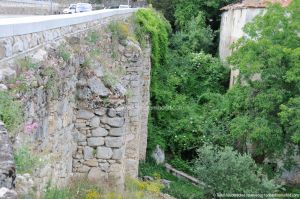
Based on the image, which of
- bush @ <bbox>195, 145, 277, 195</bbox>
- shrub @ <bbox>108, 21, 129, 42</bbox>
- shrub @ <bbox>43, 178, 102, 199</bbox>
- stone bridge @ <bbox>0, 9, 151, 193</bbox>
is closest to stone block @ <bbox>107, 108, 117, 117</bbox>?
stone bridge @ <bbox>0, 9, 151, 193</bbox>

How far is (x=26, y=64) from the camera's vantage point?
5.27m

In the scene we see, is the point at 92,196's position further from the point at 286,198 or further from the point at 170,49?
the point at 170,49

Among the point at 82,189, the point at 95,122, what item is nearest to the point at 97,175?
the point at 82,189

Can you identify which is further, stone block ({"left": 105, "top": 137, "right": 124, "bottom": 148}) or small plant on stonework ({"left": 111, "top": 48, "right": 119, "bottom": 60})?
small plant on stonework ({"left": 111, "top": 48, "right": 119, "bottom": 60})

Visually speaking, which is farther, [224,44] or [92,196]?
[224,44]

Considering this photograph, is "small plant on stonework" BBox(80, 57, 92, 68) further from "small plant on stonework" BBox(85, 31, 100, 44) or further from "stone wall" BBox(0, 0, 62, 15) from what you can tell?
"stone wall" BBox(0, 0, 62, 15)

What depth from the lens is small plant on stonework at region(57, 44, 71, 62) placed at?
669cm

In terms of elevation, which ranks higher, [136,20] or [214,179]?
[136,20]

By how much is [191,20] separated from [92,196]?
26.3 metres

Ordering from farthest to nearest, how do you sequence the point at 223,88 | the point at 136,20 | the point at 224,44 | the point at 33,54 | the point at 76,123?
the point at 224,44 → the point at 223,88 → the point at 136,20 → the point at 76,123 → the point at 33,54

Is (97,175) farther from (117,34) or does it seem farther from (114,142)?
(117,34)

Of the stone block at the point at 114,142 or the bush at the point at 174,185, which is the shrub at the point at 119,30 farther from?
the bush at the point at 174,185

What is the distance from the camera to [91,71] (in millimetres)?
7906

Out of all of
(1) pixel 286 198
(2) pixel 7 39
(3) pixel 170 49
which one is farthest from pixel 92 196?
(3) pixel 170 49
